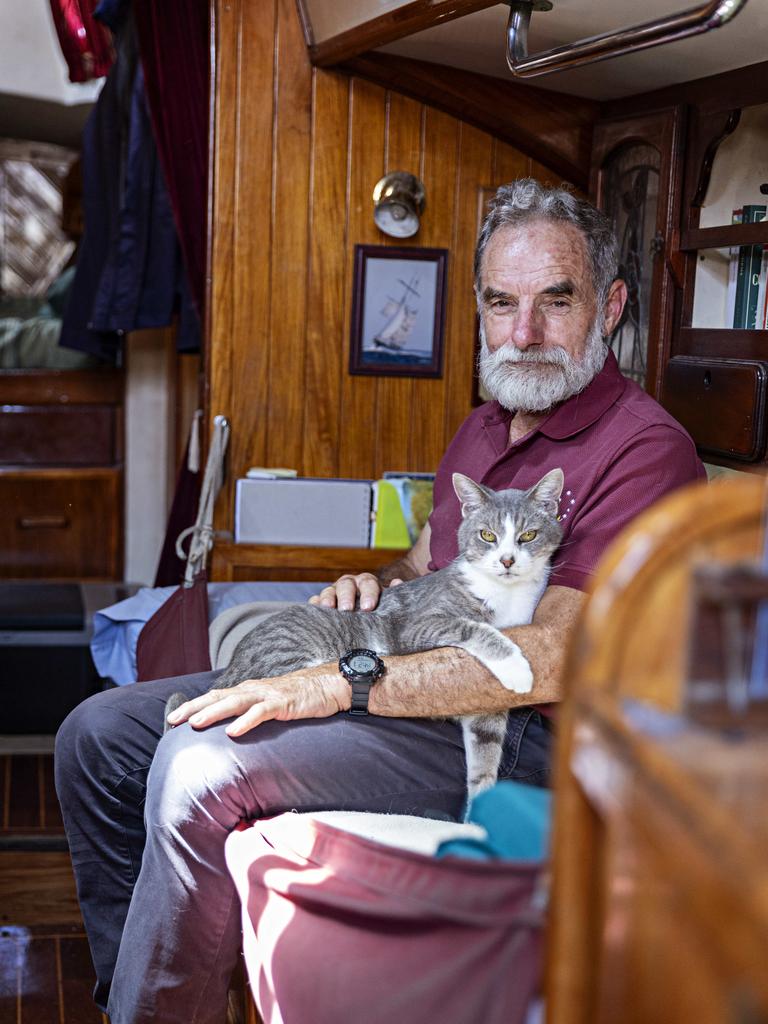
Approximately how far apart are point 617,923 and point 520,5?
1789 mm

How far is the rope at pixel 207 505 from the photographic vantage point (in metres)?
2.53

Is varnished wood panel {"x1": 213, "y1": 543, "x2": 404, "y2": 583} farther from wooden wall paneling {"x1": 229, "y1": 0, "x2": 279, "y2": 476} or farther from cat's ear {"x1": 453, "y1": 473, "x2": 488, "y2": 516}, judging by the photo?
cat's ear {"x1": 453, "y1": 473, "x2": 488, "y2": 516}

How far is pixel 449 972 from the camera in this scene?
0.97 meters

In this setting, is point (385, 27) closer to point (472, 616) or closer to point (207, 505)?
point (207, 505)

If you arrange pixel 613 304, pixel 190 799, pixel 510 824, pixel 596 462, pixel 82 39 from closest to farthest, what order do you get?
1. pixel 510 824
2. pixel 190 799
3. pixel 596 462
4. pixel 613 304
5. pixel 82 39

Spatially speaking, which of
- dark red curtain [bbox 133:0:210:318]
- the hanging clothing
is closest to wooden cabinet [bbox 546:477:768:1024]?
dark red curtain [bbox 133:0:210:318]

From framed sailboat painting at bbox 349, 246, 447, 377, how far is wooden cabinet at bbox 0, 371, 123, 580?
210 cm

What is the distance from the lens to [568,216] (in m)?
1.98

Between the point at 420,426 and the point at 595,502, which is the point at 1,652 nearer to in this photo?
the point at 420,426

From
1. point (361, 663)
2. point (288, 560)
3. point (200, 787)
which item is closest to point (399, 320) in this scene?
point (288, 560)

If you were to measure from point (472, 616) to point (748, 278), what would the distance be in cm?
97

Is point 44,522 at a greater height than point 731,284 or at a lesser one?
lesser

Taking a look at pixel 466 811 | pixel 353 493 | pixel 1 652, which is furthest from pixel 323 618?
pixel 1 652

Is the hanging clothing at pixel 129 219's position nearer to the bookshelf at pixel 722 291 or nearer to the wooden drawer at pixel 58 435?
the wooden drawer at pixel 58 435
